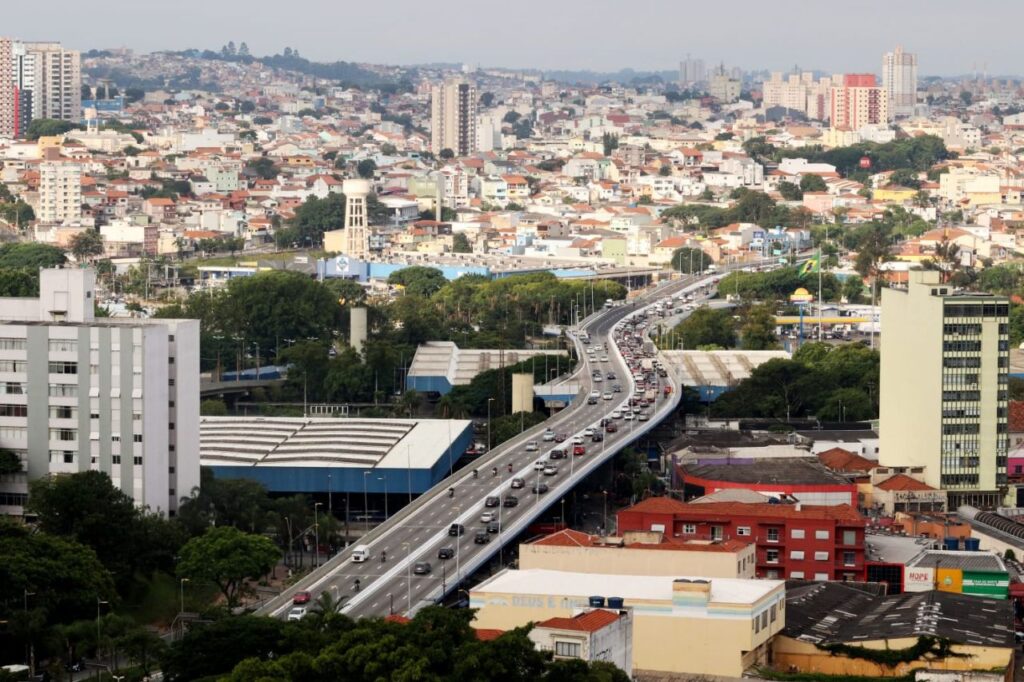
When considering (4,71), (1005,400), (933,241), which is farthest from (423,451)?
(4,71)

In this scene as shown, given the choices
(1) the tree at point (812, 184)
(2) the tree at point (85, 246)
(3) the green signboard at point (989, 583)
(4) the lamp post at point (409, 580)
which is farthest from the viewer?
(1) the tree at point (812, 184)

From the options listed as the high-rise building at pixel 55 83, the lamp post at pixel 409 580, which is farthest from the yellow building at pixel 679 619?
the high-rise building at pixel 55 83

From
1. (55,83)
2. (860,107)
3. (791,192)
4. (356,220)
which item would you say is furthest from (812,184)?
(860,107)

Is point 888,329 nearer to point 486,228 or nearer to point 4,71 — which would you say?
point 486,228

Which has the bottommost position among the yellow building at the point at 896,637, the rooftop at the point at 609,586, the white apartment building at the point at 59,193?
the yellow building at the point at 896,637

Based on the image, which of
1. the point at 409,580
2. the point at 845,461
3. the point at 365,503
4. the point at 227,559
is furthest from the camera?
the point at 845,461

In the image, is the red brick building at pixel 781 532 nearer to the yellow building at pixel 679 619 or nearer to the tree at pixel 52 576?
the yellow building at pixel 679 619

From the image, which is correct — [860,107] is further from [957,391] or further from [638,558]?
[638,558]
